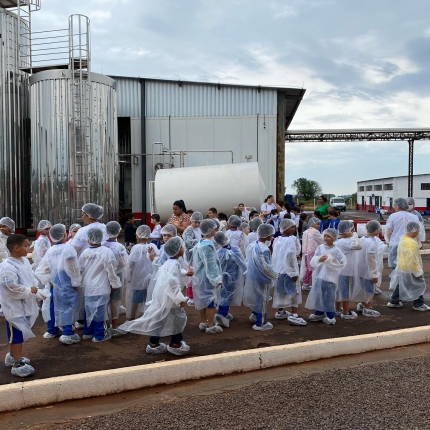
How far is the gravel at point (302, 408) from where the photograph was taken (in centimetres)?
379

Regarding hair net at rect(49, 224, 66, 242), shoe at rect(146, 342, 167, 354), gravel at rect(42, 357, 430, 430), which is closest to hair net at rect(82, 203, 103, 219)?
hair net at rect(49, 224, 66, 242)

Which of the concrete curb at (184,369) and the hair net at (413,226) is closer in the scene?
the concrete curb at (184,369)

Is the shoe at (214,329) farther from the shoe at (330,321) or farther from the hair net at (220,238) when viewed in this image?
the shoe at (330,321)

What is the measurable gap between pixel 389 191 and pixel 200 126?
132 feet

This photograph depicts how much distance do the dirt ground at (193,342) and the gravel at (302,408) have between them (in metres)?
1.06

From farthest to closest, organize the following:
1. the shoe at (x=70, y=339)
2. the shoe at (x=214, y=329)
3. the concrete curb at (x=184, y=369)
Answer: the shoe at (x=214, y=329) < the shoe at (x=70, y=339) < the concrete curb at (x=184, y=369)

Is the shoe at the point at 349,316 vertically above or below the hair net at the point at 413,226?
below

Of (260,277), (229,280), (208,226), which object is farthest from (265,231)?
(229,280)

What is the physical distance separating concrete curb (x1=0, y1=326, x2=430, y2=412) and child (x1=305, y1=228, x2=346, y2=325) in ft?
2.73

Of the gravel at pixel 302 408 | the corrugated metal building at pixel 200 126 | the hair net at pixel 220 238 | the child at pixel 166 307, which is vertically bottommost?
the gravel at pixel 302 408

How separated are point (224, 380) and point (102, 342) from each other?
6.27 feet

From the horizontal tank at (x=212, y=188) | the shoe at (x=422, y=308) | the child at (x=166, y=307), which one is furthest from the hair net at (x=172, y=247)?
the horizontal tank at (x=212, y=188)

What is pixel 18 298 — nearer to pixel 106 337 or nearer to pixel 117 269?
pixel 106 337

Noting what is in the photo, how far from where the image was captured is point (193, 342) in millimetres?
5863
